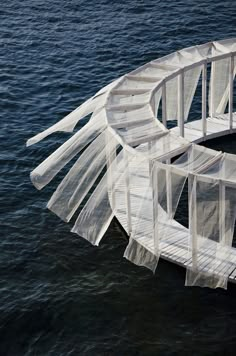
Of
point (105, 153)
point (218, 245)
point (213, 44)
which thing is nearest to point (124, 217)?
point (105, 153)

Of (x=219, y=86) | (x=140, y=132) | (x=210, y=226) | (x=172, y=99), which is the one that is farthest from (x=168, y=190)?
(x=219, y=86)

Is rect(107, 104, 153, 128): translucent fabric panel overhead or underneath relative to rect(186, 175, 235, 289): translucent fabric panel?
overhead

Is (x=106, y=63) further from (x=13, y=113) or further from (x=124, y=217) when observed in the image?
(x=124, y=217)

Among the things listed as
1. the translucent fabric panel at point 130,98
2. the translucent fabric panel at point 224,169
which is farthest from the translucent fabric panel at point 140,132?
the translucent fabric panel at point 224,169

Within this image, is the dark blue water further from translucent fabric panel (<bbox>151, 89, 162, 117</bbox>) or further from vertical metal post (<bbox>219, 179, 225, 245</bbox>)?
translucent fabric panel (<bbox>151, 89, 162, 117</bbox>)

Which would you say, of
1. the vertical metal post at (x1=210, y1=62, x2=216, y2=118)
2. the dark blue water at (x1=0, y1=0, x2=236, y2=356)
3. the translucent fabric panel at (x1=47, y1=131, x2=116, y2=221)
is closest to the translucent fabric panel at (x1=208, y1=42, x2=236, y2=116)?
the vertical metal post at (x1=210, y1=62, x2=216, y2=118)

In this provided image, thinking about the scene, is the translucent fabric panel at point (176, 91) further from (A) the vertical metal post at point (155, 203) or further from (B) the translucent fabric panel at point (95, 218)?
(A) the vertical metal post at point (155, 203)
